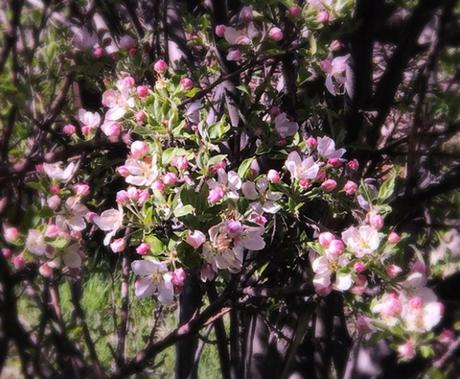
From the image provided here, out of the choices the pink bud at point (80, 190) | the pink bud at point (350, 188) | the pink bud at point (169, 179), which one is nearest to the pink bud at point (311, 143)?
the pink bud at point (350, 188)

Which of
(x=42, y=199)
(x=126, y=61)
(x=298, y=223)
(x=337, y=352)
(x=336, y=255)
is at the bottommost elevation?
(x=337, y=352)

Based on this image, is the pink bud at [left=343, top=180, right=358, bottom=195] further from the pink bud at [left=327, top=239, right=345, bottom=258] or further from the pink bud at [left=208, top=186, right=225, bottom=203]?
the pink bud at [left=208, top=186, right=225, bottom=203]

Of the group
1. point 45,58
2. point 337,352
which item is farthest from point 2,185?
point 337,352

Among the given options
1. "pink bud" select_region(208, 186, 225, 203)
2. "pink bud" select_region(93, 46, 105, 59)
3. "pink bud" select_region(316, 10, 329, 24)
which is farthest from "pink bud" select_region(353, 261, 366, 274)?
"pink bud" select_region(93, 46, 105, 59)

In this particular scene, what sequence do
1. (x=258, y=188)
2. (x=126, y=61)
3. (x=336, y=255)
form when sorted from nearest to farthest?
(x=336, y=255) → (x=258, y=188) → (x=126, y=61)

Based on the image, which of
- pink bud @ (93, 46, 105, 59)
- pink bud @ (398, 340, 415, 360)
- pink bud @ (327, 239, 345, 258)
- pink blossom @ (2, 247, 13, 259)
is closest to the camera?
pink bud @ (398, 340, 415, 360)

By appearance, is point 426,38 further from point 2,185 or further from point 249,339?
point 2,185
